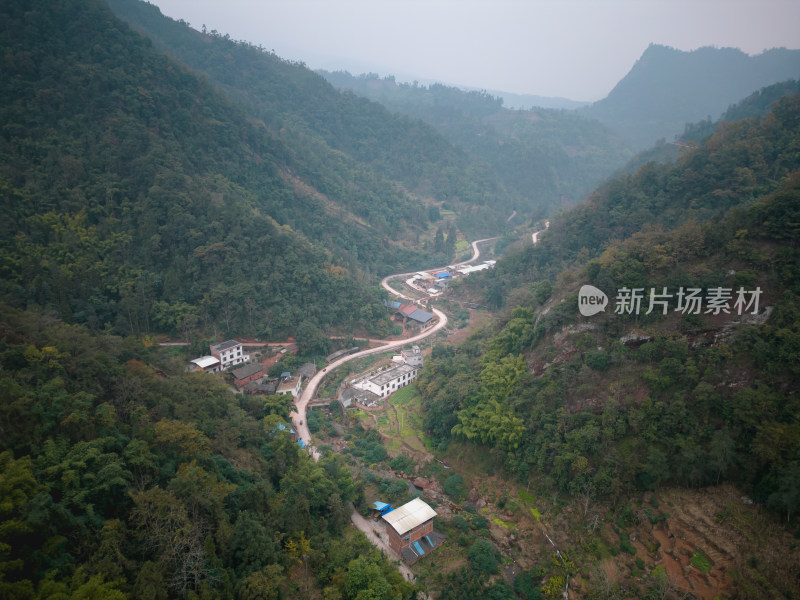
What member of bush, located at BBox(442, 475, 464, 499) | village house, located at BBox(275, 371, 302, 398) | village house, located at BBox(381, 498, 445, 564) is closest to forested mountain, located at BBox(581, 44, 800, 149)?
village house, located at BBox(275, 371, 302, 398)

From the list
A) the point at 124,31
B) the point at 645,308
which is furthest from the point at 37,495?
the point at 124,31

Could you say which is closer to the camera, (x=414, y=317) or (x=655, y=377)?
(x=655, y=377)

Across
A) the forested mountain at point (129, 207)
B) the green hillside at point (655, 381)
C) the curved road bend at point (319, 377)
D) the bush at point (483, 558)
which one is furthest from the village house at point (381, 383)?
the bush at point (483, 558)

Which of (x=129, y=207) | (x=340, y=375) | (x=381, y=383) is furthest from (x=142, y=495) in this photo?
(x=129, y=207)

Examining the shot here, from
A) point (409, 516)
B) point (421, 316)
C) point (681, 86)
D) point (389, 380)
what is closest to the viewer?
point (409, 516)

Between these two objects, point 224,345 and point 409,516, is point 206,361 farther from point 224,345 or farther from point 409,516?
point 409,516

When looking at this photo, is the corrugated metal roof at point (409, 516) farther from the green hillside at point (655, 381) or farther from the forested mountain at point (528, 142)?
the forested mountain at point (528, 142)

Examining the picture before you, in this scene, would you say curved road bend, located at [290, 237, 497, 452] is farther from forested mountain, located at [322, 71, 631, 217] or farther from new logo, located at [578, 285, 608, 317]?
forested mountain, located at [322, 71, 631, 217]

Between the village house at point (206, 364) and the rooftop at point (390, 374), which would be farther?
the rooftop at point (390, 374)
